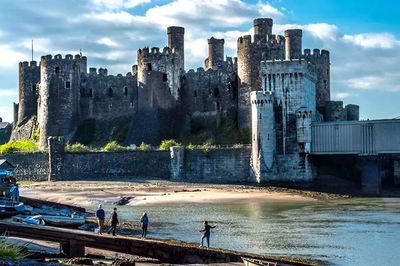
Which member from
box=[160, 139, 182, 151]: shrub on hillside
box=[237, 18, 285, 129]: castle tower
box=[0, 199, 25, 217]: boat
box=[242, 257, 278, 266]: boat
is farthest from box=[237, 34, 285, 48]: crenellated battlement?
box=[242, 257, 278, 266]: boat

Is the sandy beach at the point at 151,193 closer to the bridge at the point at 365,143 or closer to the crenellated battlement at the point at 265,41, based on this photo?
the bridge at the point at 365,143

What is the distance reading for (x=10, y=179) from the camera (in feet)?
134

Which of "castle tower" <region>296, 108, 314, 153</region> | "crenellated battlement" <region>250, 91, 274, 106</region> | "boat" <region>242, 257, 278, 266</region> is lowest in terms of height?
"boat" <region>242, 257, 278, 266</region>

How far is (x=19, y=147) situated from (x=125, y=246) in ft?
183

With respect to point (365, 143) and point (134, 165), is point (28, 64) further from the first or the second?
point (365, 143)

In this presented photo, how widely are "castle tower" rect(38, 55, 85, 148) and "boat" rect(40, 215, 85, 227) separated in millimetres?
43312

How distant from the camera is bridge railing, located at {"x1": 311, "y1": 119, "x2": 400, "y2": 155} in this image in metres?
60.2

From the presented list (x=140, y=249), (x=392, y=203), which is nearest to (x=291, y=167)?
(x=392, y=203)

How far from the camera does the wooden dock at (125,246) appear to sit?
25.2 meters

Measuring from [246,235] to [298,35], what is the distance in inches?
1742

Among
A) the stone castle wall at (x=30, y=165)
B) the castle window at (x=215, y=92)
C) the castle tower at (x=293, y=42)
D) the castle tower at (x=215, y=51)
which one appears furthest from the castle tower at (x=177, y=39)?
the stone castle wall at (x=30, y=165)

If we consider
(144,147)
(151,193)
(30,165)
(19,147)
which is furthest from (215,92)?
(19,147)

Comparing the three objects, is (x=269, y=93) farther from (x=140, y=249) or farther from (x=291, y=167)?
(x=140, y=249)

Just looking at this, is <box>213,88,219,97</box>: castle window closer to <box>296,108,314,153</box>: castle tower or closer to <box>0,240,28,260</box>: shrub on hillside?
<box>296,108,314,153</box>: castle tower
